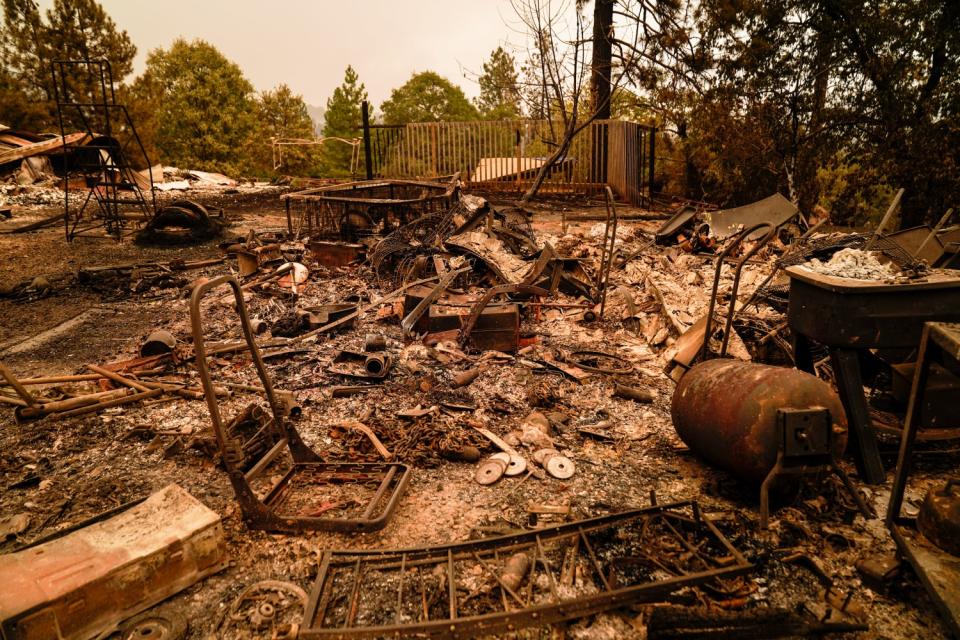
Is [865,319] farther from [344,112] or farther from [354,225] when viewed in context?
[344,112]

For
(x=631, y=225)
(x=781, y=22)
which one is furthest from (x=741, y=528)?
(x=781, y=22)

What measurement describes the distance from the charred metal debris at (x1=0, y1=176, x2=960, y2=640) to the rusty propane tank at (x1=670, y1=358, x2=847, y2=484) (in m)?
0.02

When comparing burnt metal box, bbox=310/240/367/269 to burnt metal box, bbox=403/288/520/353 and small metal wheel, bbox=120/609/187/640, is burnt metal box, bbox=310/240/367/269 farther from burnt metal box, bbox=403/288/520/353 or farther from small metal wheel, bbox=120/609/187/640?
small metal wheel, bbox=120/609/187/640

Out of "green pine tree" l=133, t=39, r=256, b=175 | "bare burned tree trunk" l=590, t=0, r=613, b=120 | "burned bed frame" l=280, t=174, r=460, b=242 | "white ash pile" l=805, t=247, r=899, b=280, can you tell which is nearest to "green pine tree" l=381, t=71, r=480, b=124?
"green pine tree" l=133, t=39, r=256, b=175

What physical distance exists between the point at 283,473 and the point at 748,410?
11.1ft

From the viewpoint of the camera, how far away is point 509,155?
56.5 feet

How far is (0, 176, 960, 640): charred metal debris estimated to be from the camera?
2840mm

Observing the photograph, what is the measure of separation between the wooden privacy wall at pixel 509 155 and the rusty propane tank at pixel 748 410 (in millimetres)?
12555

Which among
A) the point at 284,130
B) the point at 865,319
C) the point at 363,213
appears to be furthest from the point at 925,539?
the point at 284,130

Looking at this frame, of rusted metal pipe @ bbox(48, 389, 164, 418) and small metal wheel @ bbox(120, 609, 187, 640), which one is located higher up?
rusted metal pipe @ bbox(48, 389, 164, 418)

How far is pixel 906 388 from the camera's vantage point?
443cm

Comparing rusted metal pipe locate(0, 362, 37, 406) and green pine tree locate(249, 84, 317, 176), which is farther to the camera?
green pine tree locate(249, 84, 317, 176)

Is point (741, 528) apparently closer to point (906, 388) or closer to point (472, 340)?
point (906, 388)

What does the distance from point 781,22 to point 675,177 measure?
5505 millimetres
